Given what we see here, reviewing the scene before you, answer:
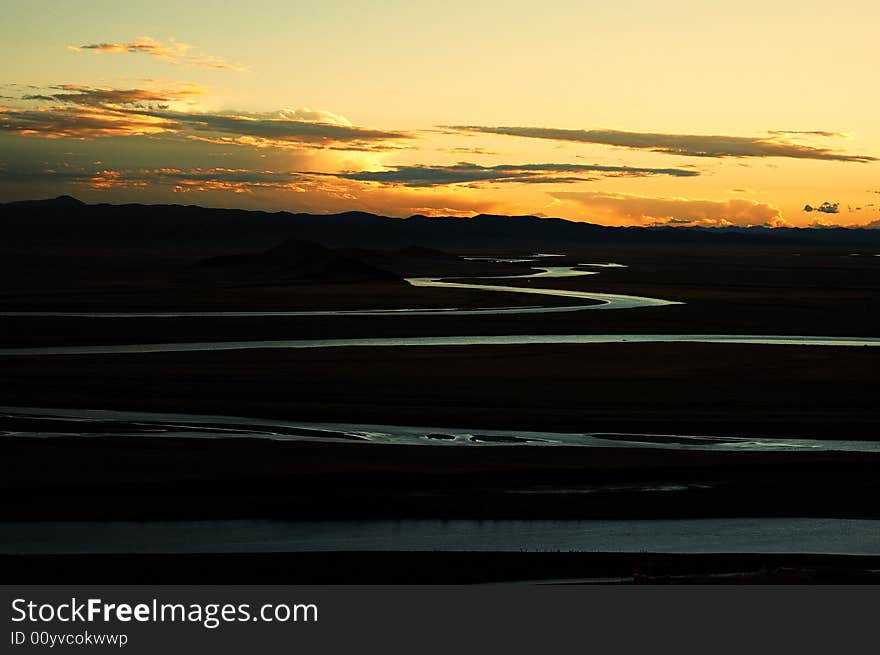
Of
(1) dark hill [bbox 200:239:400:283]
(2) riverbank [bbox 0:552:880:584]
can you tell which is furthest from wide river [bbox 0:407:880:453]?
(1) dark hill [bbox 200:239:400:283]

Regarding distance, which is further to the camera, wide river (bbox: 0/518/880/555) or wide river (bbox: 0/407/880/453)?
wide river (bbox: 0/407/880/453)

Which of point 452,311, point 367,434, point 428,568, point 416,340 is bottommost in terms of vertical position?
point 452,311

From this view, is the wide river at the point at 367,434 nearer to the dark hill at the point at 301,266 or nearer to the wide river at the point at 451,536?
the wide river at the point at 451,536

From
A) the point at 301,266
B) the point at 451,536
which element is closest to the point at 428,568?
the point at 451,536

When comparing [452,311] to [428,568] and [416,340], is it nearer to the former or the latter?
[416,340]

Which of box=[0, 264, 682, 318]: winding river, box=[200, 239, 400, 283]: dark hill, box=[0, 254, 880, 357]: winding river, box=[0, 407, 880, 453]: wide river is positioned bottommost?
box=[200, 239, 400, 283]: dark hill

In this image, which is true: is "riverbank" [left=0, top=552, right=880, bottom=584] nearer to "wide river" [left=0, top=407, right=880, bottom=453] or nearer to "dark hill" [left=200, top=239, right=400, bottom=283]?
"wide river" [left=0, top=407, right=880, bottom=453]

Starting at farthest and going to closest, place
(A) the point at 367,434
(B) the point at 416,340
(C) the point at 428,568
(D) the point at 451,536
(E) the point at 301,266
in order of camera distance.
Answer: (E) the point at 301,266, (B) the point at 416,340, (A) the point at 367,434, (D) the point at 451,536, (C) the point at 428,568

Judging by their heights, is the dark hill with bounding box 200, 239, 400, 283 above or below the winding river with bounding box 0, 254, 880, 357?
below

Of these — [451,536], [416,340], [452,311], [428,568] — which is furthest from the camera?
[452,311]

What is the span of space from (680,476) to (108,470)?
1253cm

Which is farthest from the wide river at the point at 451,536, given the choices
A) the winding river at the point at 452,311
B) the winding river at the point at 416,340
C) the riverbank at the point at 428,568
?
the winding river at the point at 452,311

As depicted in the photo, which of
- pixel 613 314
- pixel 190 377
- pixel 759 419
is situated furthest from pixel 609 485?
pixel 613 314

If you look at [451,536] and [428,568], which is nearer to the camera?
[428,568]
